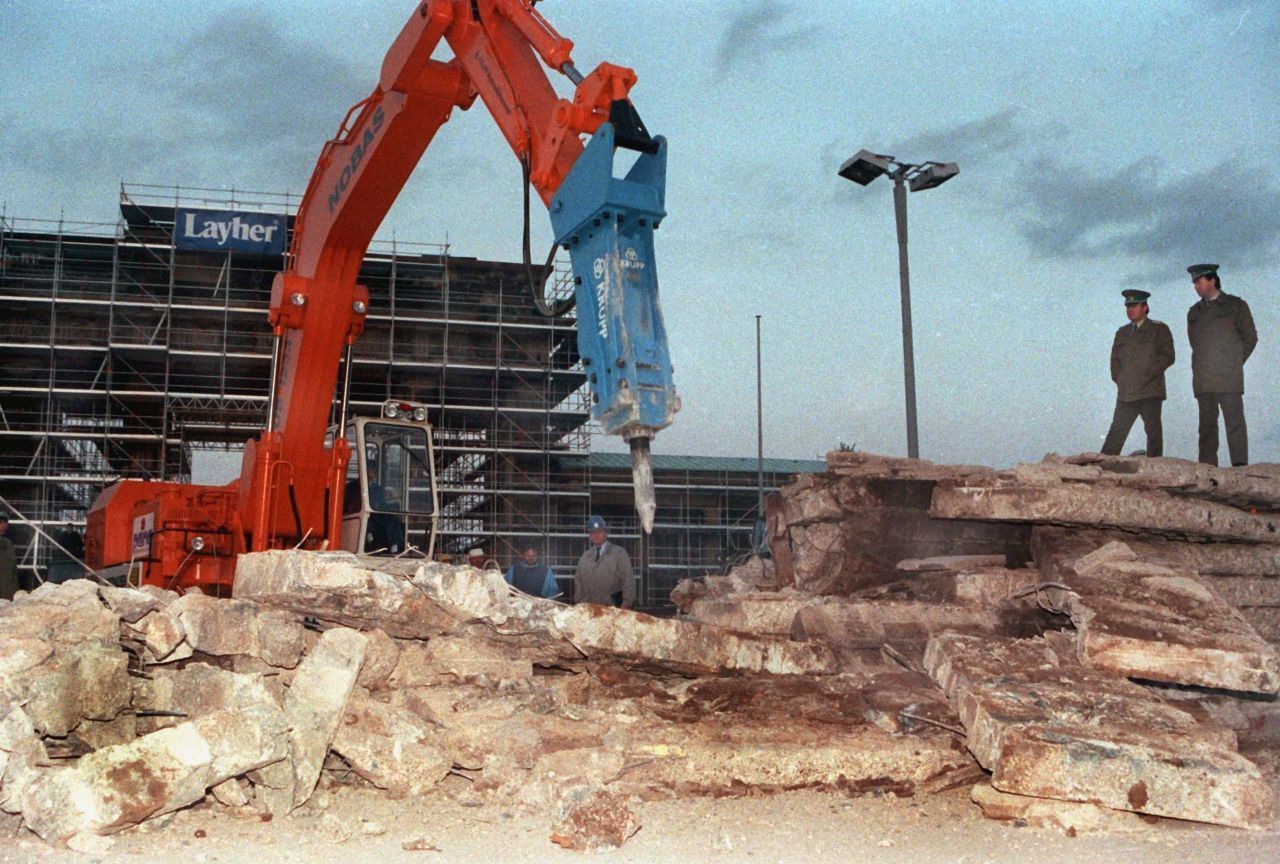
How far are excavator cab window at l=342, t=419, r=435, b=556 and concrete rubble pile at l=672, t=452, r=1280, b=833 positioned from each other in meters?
2.62

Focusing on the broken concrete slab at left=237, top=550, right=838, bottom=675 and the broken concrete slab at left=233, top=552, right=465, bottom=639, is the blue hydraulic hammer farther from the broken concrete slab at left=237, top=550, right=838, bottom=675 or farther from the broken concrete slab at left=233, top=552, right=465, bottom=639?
the broken concrete slab at left=233, top=552, right=465, bottom=639

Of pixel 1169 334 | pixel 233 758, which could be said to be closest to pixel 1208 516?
pixel 1169 334

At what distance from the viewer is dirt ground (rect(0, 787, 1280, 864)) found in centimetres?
409

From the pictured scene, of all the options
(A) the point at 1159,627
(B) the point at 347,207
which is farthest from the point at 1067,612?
→ (B) the point at 347,207

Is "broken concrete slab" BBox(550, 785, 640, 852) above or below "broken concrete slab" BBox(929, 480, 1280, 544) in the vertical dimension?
below

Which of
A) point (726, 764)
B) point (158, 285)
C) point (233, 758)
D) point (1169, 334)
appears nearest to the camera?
point (233, 758)

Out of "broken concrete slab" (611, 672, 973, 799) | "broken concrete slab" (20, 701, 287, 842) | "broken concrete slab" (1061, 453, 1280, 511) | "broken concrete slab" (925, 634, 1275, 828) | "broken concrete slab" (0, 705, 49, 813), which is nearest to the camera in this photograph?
"broken concrete slab" (20, 701, 287, 842)

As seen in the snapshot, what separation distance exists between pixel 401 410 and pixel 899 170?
230 inches

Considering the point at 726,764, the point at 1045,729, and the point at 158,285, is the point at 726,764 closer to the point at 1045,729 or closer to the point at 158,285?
the point at 1045,729

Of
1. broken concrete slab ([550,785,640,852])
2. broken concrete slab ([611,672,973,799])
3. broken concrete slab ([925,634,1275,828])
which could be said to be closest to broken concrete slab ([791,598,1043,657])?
broken concrete slab ([611,672,973,799])

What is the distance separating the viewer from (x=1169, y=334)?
7.97m

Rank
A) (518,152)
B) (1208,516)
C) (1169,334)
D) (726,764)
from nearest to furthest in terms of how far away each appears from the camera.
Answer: (726,764) < (518,152) < (1208,516) < (1169,334)

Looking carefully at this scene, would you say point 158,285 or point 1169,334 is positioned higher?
point 158,285

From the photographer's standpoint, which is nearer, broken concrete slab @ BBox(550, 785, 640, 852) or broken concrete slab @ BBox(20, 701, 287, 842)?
broken concrete slab @ BBox(20, 701, 287, 842)
